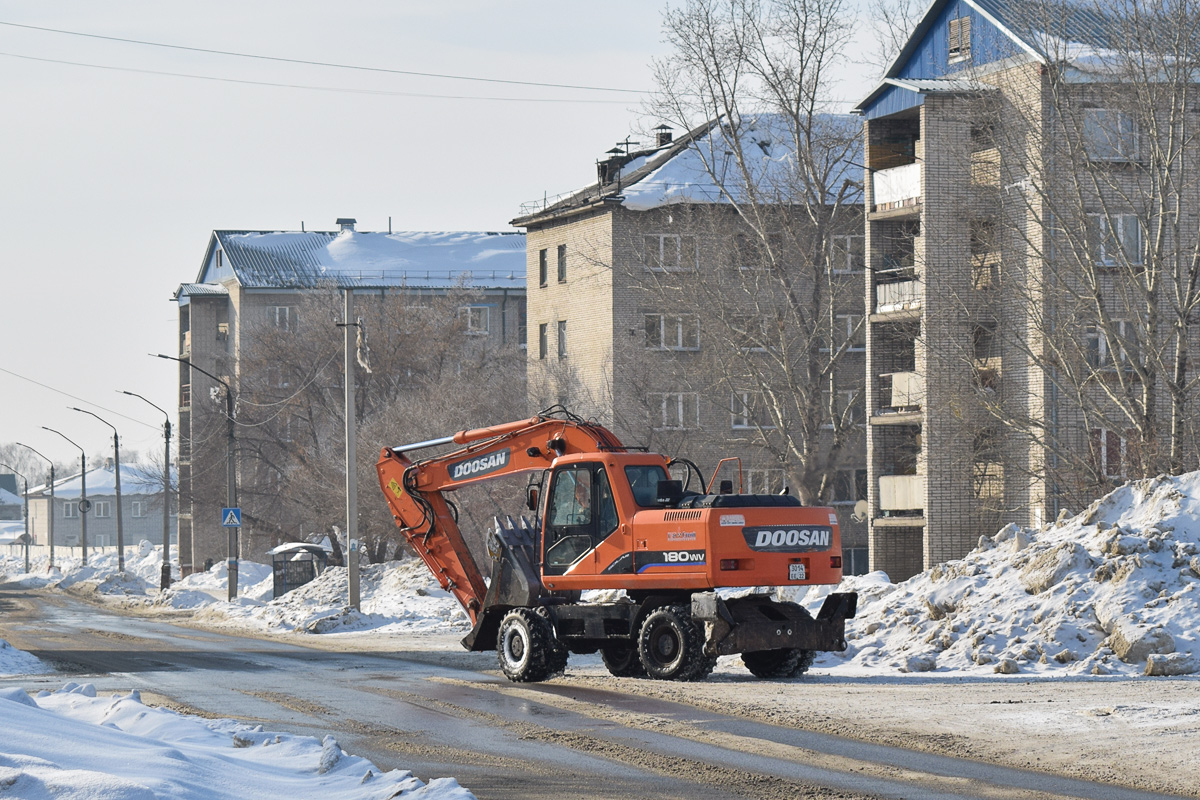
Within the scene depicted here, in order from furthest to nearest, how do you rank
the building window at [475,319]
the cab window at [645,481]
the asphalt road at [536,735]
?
the building window at [475,319]
the cab window at [645,481]
the asphalt road at [536,735]

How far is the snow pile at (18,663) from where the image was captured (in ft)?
73.4

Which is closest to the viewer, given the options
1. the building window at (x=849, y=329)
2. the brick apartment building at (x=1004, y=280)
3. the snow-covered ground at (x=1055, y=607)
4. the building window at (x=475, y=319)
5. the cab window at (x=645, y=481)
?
the snow-covered ground at (x=1055, y=607)

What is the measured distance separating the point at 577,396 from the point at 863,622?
30.3 meters

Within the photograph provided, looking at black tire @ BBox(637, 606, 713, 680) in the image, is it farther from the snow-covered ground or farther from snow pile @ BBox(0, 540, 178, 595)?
snow pile @ BBox(0, 540, 178, 595)

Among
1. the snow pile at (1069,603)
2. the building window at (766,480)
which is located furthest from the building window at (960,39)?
the snow pile at (1069,603)

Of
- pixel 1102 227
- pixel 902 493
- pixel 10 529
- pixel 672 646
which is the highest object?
pixel 1102 227

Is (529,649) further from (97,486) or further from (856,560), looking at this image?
(97,486)

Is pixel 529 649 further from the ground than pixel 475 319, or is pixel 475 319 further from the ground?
pixel 475 319

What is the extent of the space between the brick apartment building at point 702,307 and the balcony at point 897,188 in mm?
1070

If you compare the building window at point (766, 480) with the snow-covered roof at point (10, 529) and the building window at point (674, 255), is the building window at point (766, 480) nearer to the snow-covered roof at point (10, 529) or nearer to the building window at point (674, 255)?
the building window at point (674, 255)

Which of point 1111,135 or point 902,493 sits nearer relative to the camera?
point 1111,135

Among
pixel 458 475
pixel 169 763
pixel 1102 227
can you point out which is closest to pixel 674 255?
pixel 1102 227

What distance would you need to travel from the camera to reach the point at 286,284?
261 feet

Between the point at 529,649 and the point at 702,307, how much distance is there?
24.0 m
